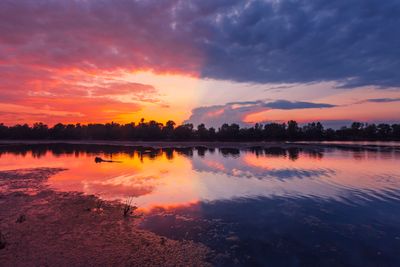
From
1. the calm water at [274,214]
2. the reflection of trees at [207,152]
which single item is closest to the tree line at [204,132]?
the reflection of trees at [207,152]

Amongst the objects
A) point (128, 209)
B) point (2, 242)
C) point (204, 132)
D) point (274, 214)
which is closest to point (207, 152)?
point (274, 214)

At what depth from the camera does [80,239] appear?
13.0m

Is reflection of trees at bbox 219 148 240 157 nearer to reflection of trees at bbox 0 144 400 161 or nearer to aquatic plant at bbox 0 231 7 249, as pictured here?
reflection of trees at bbox 0 144 400 161

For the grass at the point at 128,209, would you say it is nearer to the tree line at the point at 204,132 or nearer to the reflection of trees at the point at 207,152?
the reflection of trees at the point at 207,152

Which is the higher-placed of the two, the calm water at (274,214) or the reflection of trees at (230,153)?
the reflection of trees at (230,153)

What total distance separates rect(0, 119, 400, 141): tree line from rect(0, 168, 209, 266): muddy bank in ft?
517

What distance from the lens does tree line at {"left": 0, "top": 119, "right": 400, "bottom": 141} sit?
177 metres

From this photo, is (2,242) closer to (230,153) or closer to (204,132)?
(230,153)

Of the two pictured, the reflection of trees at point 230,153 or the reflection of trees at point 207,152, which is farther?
the reflection of trees at point 230,153

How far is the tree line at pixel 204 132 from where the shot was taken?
580 ft

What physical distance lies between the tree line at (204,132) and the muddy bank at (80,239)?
15754 centimetres

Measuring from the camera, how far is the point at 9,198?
69.1ft

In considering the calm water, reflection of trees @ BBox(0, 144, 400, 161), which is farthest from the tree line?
the calm water

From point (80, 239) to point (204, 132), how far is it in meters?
171
